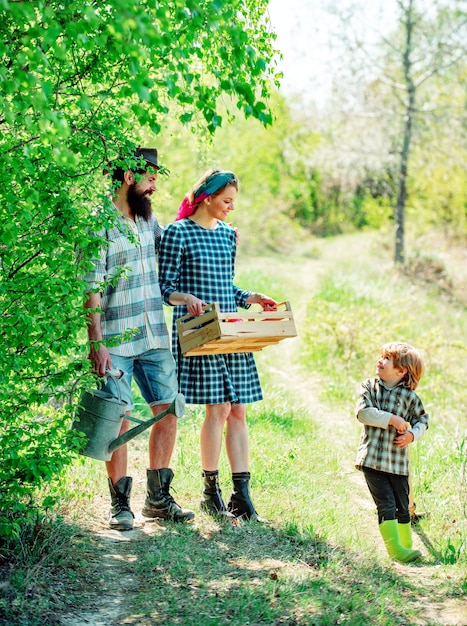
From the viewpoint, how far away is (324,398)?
8.62 m

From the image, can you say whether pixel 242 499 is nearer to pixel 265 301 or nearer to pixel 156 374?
pixel 156 374

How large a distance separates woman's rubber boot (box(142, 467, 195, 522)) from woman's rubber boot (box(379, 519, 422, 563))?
109cm

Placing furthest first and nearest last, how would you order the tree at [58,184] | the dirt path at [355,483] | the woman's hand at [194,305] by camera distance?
the woman's hand at [194,305]
the dirt path at [355,483]
the tree at [58,184]

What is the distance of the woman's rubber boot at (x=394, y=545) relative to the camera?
14.7ft

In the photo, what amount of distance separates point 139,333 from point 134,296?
211mm

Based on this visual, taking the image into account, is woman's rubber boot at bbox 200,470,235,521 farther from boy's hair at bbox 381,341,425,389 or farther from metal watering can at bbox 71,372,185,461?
boy's hair at bbox 381,341,425,389

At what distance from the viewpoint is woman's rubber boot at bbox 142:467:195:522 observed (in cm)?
465

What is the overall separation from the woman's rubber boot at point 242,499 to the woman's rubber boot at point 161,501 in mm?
277

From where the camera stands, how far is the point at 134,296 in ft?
15.1

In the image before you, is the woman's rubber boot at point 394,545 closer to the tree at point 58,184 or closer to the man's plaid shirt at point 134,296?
the man's plaid shirt at point 134,296

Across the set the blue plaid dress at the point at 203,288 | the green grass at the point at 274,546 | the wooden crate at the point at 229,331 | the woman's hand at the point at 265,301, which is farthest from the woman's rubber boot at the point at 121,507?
the woman's hand at the point at 265,301

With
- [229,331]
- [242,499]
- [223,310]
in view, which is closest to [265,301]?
[223,310]

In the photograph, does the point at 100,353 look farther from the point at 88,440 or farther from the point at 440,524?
the point at 440,524

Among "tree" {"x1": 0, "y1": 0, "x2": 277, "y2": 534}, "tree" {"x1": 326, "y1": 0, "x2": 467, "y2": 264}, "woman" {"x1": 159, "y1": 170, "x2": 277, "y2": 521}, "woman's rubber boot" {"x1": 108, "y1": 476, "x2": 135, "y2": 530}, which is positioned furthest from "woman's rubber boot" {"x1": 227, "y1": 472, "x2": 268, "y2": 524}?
"tree" {"x1": 326, "y1": 0, "x2": 467, "y2": 264}
